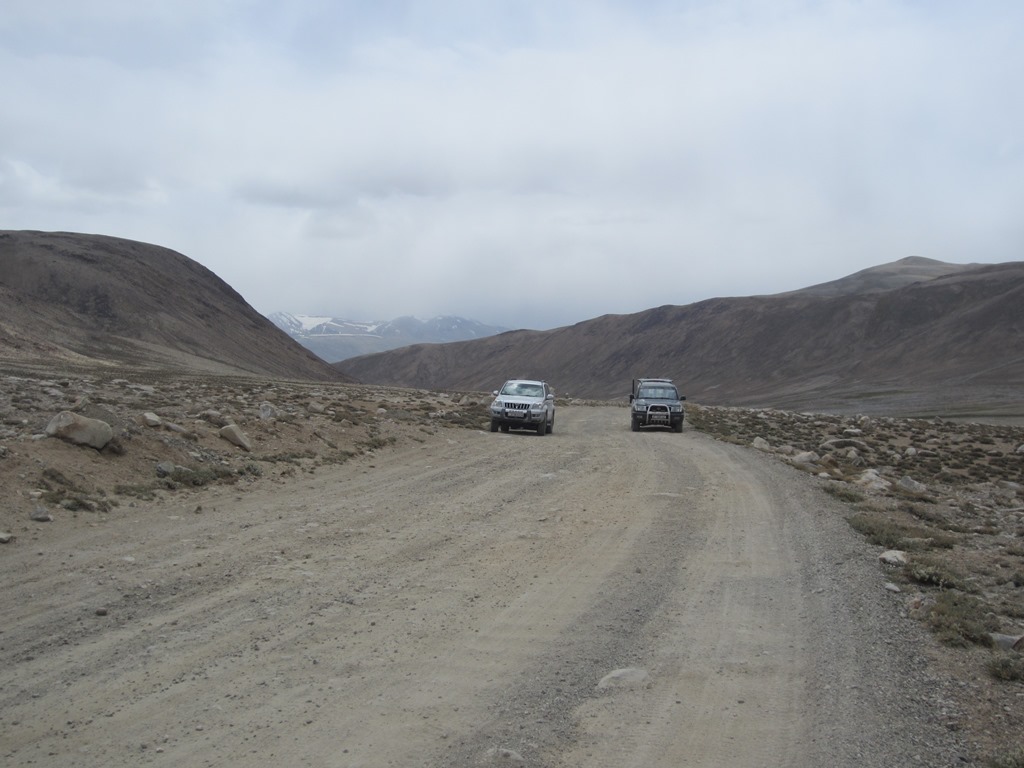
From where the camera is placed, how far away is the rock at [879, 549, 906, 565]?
938 centimetres

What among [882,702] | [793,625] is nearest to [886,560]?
[793,625]

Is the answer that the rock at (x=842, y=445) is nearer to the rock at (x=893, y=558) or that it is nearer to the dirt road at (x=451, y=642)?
the dirt road at (x=451, y=642)

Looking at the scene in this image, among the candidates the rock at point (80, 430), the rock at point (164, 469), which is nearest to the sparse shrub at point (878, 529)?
the rock at point (164, 469)

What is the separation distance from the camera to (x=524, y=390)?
2770 cm

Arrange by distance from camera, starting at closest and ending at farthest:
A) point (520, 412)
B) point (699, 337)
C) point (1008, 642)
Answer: point (1008, 642) < point (520, 412) < point (699, 337)

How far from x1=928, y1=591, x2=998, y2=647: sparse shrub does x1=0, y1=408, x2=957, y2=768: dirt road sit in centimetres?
28

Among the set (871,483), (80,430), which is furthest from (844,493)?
(80,430)

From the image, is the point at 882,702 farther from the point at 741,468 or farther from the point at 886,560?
the point at 741,468

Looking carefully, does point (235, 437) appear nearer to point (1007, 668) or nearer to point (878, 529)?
point (878, 529)

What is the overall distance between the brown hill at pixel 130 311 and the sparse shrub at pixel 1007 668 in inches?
2730

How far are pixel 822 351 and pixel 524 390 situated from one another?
106 m

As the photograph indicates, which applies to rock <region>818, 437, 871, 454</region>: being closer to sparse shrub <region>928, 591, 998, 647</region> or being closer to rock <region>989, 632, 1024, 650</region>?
sparse shrub <region>928, 591, 998, 647</region>

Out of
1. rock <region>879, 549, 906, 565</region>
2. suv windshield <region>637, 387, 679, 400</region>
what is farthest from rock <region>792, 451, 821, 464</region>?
rock <region>879, 549, 906, 565</region>

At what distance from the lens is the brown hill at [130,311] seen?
76750 millimetres
